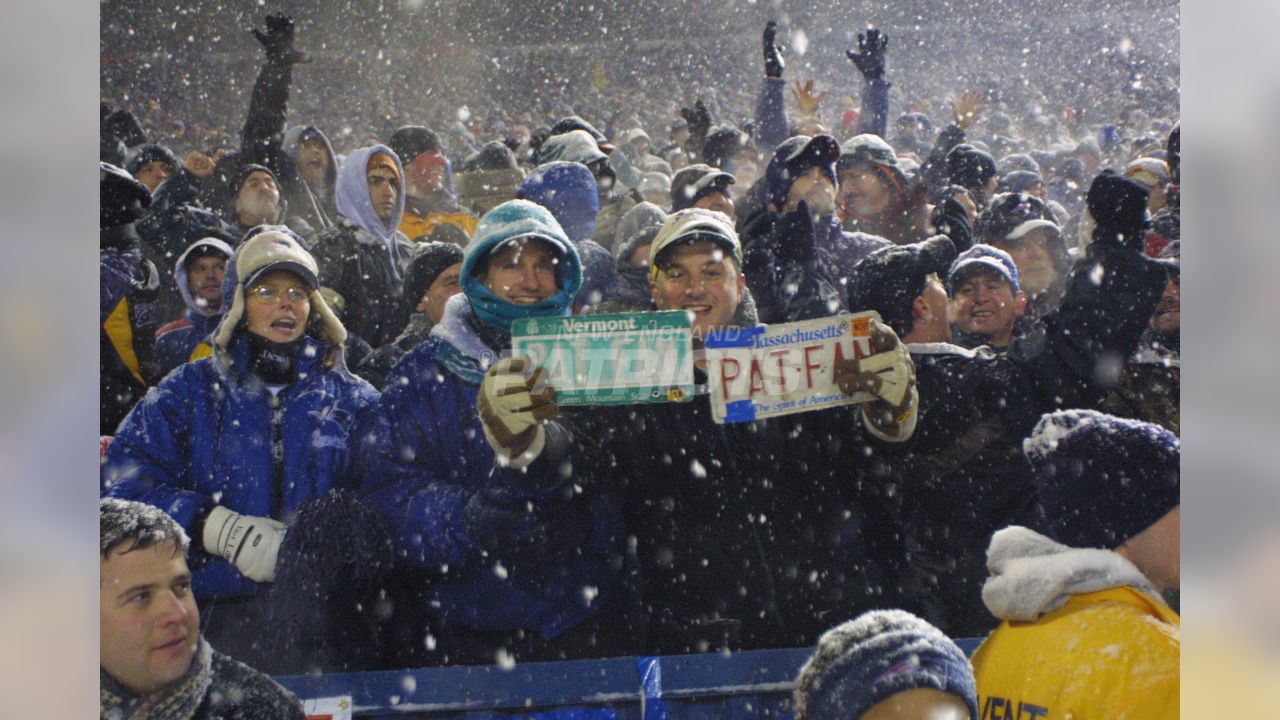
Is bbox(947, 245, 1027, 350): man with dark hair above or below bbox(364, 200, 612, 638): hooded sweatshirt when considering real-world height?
above

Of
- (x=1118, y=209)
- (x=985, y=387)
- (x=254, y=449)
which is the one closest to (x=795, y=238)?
(x=985, y=387)

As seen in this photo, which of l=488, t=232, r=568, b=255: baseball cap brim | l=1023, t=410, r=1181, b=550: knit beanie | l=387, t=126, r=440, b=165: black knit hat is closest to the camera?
l=1023, t=410, r=1181, b=550: knit beanie

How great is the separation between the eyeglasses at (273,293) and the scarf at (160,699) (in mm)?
847

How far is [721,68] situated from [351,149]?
94cm

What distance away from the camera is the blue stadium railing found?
277 cm

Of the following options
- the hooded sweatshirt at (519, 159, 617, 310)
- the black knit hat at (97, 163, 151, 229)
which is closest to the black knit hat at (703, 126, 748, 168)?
the hooded sweatshirt at (519, 159, 617, 310)

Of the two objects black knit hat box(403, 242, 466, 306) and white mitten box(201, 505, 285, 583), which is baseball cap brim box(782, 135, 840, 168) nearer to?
black knit hat box(403, 242, 466, 306)

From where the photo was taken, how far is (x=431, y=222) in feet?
9.41

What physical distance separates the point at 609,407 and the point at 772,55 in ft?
3.18

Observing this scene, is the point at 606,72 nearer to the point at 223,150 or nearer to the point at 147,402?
the point at 223,150

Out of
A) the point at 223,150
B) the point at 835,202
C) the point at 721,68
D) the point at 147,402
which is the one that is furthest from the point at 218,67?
the point at 835,202

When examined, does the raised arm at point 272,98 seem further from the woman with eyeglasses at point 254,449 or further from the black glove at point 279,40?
the woman with eyeglasses at point 254,449

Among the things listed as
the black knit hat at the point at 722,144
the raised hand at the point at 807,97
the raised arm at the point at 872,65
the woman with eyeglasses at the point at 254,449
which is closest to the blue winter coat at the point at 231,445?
the woman with eyeglasses at the point at 254,449

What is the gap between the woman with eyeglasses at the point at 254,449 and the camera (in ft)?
9.01
